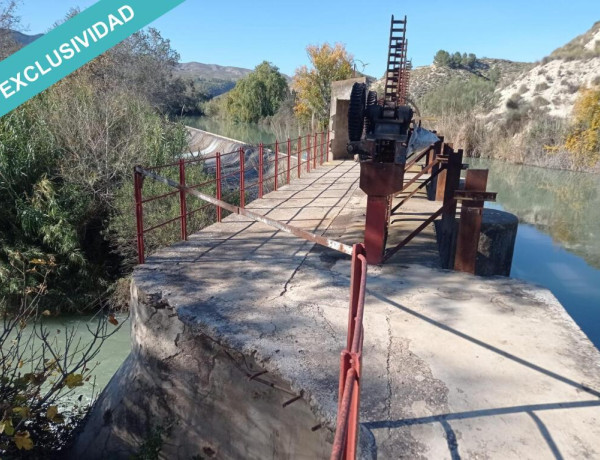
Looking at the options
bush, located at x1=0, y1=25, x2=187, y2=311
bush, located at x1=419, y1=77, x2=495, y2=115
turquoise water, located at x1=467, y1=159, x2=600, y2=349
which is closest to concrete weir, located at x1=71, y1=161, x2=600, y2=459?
turquoise water, located at x1=467, y1=159, x2=600, y2=349

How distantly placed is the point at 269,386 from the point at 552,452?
172 centimetres

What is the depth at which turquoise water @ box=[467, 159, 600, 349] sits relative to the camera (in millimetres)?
8836

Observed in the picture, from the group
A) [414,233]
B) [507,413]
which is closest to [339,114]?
[414,233]

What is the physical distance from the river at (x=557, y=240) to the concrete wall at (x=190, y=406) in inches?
133

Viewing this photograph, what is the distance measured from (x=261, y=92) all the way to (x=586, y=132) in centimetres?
4352

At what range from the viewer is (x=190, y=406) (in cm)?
370

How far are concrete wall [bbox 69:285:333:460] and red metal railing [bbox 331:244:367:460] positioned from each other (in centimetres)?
103

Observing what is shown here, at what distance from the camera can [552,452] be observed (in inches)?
89.9

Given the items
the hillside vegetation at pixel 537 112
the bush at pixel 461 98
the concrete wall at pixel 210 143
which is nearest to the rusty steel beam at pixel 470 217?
the hillside vegetation at pixel 537 112

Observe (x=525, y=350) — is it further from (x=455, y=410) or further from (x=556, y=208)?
(x=556, y=208)

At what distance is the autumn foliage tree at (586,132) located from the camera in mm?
22558

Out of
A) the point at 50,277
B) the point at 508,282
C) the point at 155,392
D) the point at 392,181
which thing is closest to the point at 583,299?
the point at 508,282

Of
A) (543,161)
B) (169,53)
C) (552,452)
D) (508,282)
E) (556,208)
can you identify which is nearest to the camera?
(552,452)

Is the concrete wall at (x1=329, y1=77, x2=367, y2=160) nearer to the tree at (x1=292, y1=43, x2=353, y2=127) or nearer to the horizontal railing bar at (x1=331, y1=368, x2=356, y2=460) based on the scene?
the horizontal railing bar at (x1=331, y1=368, x2=356, y2=460)
